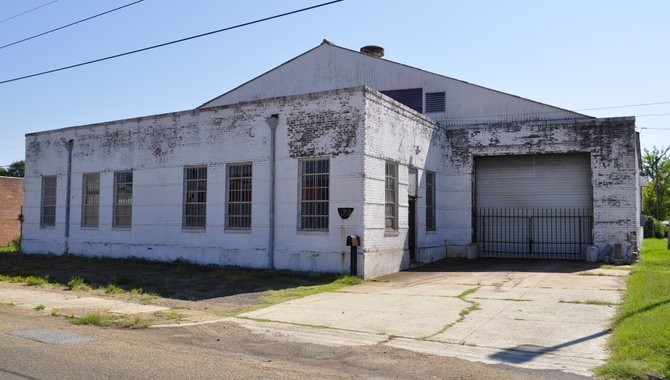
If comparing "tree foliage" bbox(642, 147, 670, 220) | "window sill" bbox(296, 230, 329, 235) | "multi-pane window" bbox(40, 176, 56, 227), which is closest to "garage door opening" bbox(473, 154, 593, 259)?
"window sill" bbox(296, 230, 329, 235)

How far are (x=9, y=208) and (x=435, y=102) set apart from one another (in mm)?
27418

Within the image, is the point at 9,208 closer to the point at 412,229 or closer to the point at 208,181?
the point at 208,181

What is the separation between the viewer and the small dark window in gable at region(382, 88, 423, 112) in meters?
25.4

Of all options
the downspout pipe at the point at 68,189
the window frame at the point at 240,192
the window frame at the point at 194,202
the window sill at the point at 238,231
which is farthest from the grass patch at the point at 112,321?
the downspout pipe at the point at 68,189

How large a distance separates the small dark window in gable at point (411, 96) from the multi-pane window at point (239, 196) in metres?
9.97

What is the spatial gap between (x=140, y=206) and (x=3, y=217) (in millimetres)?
19297

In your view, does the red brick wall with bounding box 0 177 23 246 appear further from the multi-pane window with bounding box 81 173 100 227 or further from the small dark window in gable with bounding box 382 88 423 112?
the small dark window in gable with bounding box 382 88 423 112

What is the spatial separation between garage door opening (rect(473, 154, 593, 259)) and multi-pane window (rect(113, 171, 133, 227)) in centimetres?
1362

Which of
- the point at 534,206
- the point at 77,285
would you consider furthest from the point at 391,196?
the point at 77,285

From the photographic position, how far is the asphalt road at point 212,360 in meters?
6.44

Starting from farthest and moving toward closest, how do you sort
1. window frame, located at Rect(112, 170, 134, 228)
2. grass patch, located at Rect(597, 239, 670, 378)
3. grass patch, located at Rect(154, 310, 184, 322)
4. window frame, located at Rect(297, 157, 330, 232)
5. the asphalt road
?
1. window frame, located at Rect(112, 170, 134, 228)
2. window frame, located at Rect(297, 157, 330, 232)
3. grass patch, located at Rect(154, 310, 184, 322)
4. grass patch, located at Rect(597, 239, 670, 378)
5. the asphalt road

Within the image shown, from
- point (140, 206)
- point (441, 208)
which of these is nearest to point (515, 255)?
point (441, 208)

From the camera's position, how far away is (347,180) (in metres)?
16.3

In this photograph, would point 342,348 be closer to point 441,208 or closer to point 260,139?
point 260,139
